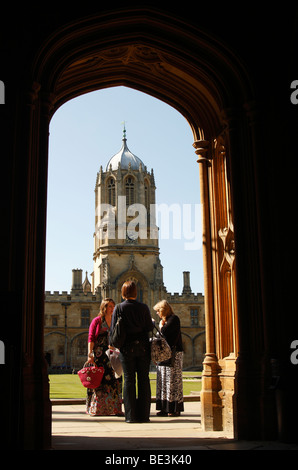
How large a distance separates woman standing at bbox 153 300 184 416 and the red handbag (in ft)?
2.60

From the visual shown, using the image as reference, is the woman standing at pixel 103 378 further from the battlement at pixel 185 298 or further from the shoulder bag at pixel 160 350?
the battlement at pixel 185 298

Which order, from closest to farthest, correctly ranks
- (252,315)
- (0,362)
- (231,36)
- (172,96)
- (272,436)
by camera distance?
(0,362) → (272,436) → (252,315) → (231,36) → (172,96)

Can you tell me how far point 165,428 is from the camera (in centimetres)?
532

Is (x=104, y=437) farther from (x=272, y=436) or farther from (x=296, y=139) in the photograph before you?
(x=296, y=139)

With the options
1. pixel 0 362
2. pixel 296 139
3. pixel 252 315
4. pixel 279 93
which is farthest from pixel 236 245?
pixel 0 362

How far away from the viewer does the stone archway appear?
4809 millimetres

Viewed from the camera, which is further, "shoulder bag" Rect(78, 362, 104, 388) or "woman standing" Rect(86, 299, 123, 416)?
"woman standing" Rect(86, 299, 123, 416)

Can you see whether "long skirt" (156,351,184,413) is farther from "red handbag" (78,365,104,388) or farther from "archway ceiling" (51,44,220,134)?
"archway ceiling" (51,44,220,134)

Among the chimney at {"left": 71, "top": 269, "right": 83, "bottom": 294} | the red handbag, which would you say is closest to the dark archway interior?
the red handbag

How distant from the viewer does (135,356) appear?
5602 mm

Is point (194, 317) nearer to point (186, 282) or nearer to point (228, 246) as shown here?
point (186, 282)

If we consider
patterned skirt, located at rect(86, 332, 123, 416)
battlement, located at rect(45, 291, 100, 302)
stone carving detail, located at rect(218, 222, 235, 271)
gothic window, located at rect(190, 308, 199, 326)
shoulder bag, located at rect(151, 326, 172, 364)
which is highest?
battlement, located at rect(45, 291, 100, 302)

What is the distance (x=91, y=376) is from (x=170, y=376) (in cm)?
96

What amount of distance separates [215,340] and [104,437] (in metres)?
1.72
